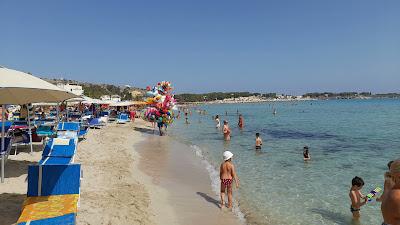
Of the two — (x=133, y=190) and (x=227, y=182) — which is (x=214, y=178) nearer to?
(x=227, y=182)

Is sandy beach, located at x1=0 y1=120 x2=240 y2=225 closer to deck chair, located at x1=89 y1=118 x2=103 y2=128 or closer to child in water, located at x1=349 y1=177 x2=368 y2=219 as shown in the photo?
child in water, located at x1=349 y1=177 x2=368 y2=219

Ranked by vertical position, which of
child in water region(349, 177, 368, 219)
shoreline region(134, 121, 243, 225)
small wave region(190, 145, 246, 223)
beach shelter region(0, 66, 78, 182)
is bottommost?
small wave region(190, 145, 246, 223)

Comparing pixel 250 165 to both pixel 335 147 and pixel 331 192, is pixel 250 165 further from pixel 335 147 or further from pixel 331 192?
pixel 335 147

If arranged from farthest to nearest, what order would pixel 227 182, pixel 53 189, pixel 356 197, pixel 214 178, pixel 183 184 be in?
pixel 214 178 → pixel 183 184 → pixel 227 182 → pixel 356 197 → pixel 53 189

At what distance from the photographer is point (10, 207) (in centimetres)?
570

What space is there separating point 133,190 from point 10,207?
9.09 feet

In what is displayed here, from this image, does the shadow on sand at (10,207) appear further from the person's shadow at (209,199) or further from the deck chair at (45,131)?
the deck chair at (45,131)

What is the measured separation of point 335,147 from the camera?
17.6 m

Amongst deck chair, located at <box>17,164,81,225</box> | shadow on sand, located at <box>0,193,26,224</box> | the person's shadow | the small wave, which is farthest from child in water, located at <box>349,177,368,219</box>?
shadow on sand, located at <box>0,193,26,224</box>

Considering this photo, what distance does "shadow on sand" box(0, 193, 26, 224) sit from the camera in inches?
204

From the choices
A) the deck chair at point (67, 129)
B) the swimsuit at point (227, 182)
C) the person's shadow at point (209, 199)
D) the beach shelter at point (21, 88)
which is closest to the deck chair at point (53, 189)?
the beach shelter at point (21, 88)

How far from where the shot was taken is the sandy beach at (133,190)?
6.06 metres

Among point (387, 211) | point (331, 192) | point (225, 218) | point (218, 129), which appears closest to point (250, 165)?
point (331, 192)

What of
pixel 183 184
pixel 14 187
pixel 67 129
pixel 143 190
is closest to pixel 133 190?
pixel 143 190
